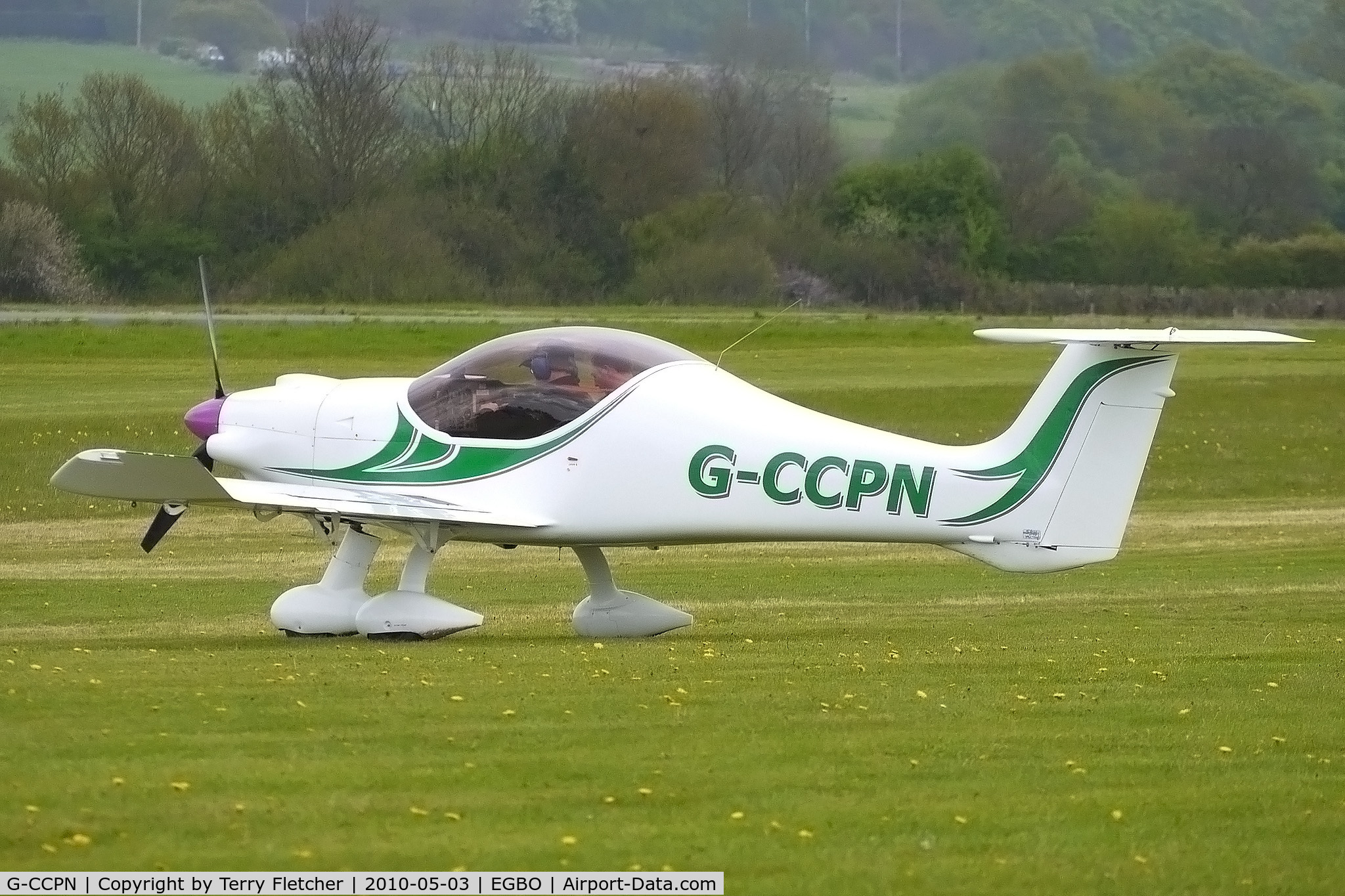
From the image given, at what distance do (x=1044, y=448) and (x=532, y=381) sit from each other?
10.1 feet

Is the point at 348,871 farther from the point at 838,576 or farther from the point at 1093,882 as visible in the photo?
the point at 838,576

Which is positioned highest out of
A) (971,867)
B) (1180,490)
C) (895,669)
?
(971,867)

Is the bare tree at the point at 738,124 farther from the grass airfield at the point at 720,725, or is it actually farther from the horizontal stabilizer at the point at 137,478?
the horizontal stabilizer at the point at 137,478

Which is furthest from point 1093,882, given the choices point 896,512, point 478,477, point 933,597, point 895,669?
point 933,597

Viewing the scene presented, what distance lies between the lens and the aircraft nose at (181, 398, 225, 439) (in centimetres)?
1263

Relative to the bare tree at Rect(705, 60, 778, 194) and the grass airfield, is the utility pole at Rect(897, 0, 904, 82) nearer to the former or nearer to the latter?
the bare tree at Rect(705, 60, 778, 194)

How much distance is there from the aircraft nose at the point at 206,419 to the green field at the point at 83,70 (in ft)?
122

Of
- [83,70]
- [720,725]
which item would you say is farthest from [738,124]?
[720,725]

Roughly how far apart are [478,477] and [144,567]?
724 cm

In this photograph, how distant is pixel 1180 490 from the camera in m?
26.4

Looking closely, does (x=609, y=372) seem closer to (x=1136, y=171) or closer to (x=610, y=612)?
(x=610, y=612)
